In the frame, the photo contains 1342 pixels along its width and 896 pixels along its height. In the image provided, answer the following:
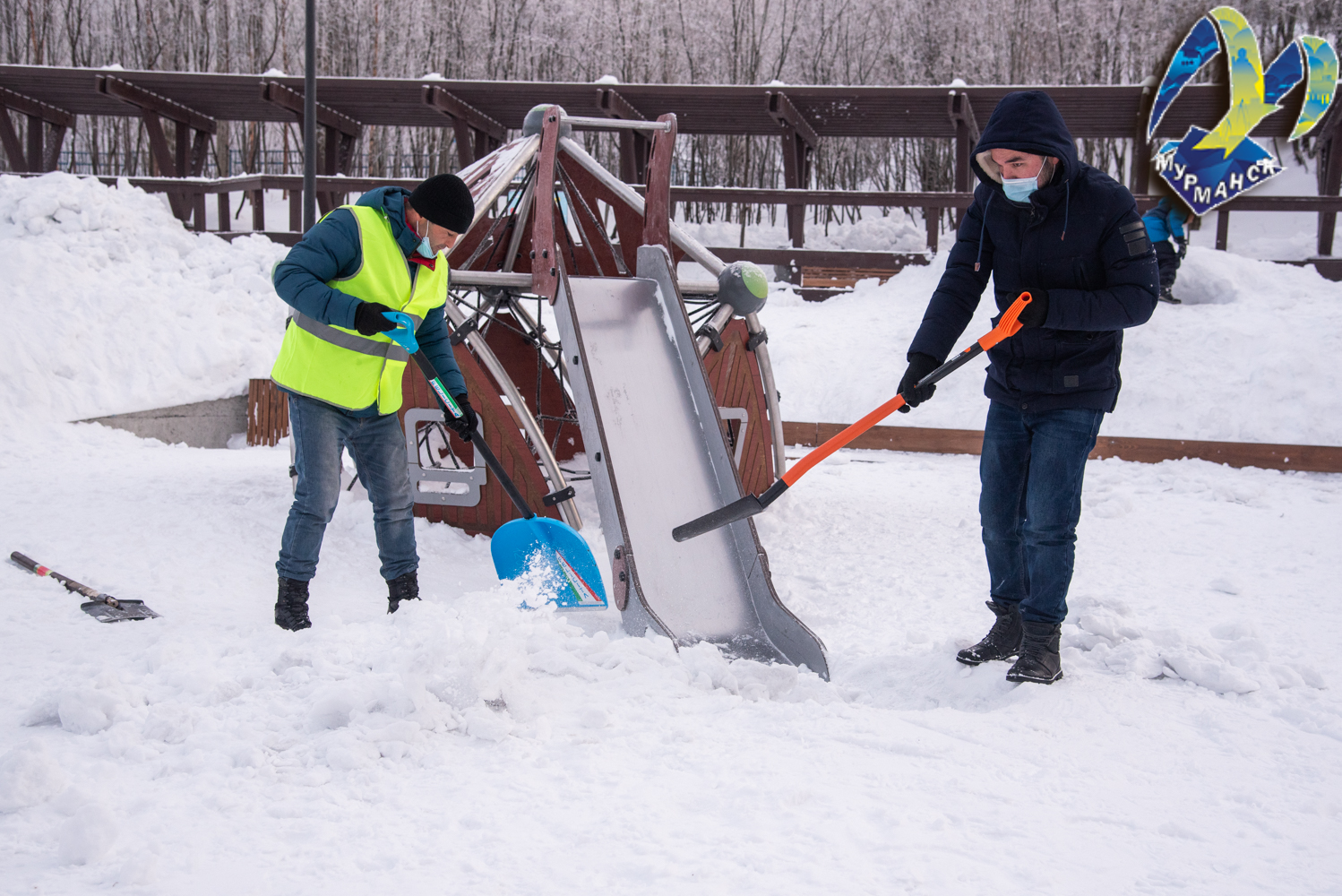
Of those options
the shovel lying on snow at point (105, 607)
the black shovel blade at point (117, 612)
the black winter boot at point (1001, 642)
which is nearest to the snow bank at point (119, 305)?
the shovel lying on snow at point (105, 607)

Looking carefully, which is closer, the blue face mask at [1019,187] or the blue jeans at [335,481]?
the blue face mask at [1019,187]

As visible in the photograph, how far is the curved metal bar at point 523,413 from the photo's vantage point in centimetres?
439

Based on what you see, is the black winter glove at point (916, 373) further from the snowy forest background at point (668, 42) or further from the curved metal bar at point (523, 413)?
the snowy forest background at point (668, 42)

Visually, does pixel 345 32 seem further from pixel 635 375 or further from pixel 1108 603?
pixel 1108 603

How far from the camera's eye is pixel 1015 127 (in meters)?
2.60

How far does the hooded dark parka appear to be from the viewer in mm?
2592

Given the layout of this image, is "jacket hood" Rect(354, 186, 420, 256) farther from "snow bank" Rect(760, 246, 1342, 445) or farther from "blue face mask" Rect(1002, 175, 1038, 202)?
"snow bank" Rect(760, 246, 1342, 445)

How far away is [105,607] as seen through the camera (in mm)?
3340

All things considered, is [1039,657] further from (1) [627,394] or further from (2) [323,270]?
(2) [323,270]

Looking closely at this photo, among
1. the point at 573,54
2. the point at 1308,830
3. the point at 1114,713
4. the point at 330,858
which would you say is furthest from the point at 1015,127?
the point at 573,54

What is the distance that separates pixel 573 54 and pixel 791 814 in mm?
17648

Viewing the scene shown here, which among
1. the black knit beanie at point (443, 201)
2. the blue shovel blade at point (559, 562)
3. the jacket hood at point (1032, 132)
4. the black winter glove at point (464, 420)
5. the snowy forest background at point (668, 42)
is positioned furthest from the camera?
the snowy forest background at point (668, 42)

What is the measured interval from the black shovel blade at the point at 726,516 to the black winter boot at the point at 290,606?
1.26 metres

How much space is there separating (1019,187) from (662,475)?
1607 mm
